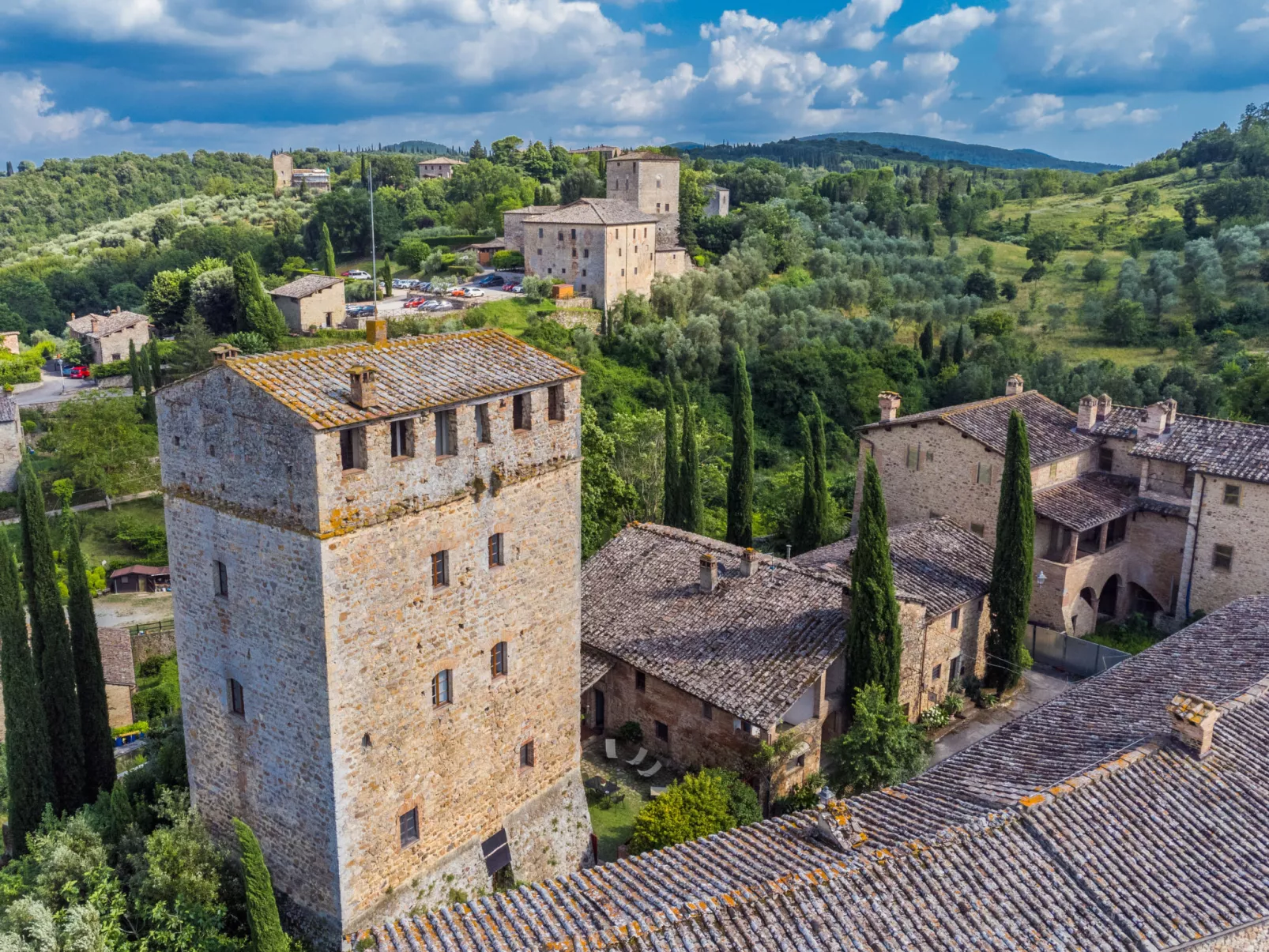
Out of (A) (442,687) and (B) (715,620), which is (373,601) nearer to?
(A) (442,687)

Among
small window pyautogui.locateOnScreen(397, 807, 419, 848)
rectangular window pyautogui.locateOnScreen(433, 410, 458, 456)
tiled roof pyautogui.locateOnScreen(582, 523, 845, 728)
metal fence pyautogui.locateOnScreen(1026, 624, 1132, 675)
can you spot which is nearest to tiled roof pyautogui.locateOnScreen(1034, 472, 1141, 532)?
metal fence pyautogui.locateOnScreen(1026, 624, 1132, 675)

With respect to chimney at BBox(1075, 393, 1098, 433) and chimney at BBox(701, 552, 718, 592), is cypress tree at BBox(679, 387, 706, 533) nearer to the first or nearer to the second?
chimney at BBox(701, 552, 718, 592)

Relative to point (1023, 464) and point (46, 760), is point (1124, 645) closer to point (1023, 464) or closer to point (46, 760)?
point (1023, 464)

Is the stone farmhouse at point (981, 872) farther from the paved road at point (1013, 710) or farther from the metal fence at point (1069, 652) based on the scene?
the metal fence at point (1069, 652)

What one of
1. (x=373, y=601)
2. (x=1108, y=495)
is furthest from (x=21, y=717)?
(x=1108, y=495)

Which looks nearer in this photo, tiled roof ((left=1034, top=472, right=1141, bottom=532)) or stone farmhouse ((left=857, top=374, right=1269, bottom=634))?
stone farmhouse ((left=857, top=374, right=1269, bottom=634))

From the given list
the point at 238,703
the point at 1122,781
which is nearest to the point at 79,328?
the point at 238,703
